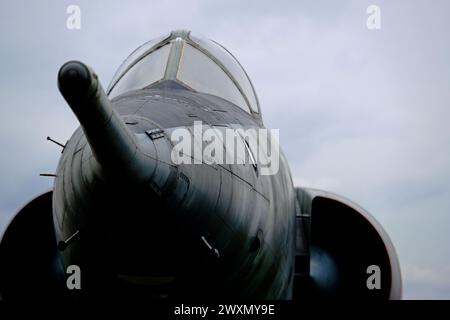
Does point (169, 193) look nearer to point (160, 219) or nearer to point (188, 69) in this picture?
point (160, 219)

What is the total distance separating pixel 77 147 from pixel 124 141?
0.71 meters

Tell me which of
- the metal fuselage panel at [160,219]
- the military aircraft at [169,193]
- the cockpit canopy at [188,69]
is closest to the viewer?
the military aircraft at [169,193]

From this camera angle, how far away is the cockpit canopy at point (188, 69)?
575 centimetres

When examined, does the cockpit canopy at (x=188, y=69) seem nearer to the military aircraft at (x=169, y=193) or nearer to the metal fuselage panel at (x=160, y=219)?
the military aircraft at (x=169, y=193)

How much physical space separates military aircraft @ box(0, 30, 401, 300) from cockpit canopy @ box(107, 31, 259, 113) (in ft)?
0.07

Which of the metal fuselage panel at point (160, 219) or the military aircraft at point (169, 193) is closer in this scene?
the military aircraft at point (169, 193)

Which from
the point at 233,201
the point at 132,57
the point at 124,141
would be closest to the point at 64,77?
the point at 124,141

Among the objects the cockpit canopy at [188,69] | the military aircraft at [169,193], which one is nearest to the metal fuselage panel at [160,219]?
the military aircraft at [169,193]

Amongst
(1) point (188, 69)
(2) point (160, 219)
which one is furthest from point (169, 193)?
(1) point (188, 69)

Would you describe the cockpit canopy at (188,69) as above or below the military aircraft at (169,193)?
above

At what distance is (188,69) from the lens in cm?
584

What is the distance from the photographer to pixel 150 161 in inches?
127
